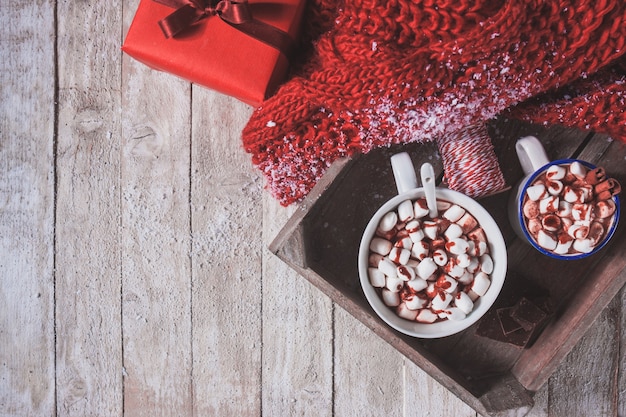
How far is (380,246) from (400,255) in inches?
1.1

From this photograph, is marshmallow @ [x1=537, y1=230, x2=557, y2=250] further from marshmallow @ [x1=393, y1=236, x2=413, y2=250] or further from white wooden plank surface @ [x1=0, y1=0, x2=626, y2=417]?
white wooden plank surface @ [x1=0, y1=0, x2=626, y2=417]

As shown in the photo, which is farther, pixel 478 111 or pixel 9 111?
pixel 9 111

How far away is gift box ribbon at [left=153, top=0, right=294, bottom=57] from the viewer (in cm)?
78

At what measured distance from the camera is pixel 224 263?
1027 millimetres

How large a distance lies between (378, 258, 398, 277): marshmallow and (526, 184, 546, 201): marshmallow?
0.19m

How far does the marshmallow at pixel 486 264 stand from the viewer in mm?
739

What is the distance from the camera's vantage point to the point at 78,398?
107 centimetres

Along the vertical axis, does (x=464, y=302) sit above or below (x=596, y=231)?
below

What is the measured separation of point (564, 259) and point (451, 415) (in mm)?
406

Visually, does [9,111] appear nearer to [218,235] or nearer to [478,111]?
[218,235]

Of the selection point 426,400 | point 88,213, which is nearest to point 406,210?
point 426,400

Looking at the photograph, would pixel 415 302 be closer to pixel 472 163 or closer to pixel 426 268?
pixel 426 268

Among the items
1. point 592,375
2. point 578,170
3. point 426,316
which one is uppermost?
point 578,170

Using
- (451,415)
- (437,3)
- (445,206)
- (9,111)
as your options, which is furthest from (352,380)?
(9,111)
